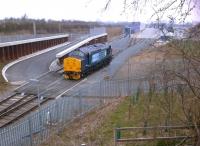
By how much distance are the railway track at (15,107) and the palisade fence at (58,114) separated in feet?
4.49

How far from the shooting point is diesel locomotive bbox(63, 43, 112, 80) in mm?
35375

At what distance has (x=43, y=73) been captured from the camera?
37.0 m

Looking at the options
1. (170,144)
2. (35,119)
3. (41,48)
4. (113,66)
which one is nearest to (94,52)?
(113,66)

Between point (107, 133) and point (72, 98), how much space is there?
567cm

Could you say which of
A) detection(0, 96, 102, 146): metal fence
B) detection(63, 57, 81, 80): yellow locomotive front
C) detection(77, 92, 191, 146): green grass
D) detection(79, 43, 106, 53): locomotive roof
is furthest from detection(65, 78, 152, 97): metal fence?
detection(79, 43, 106, 53): locomotive roof

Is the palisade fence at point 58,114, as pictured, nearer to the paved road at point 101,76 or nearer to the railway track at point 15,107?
the paved road at point 101,76

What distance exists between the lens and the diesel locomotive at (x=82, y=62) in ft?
116

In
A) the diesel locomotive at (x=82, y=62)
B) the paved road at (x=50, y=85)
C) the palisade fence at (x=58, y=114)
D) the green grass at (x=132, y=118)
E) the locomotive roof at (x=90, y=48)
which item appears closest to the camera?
the palisade fence at (x=58, y=114)

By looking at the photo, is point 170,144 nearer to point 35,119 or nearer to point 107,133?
point 107,133

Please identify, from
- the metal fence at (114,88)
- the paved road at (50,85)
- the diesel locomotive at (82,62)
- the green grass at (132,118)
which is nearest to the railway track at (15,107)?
the paved road at (50,85)

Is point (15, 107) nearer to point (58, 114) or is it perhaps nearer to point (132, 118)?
point (58, 114)

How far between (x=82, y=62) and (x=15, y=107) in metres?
11.5

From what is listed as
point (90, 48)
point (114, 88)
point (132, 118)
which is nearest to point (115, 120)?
point (132, 118)

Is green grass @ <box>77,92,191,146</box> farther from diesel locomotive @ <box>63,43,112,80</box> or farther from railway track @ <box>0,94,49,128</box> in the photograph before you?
diesel locomotive @ <box>63,43,112,80</box>
